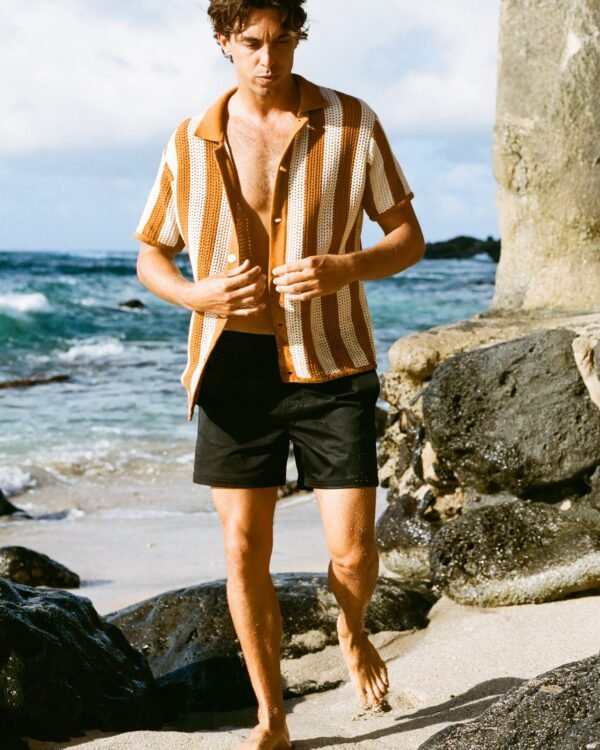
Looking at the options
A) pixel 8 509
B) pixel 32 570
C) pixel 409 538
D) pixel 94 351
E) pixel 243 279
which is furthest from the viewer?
pixel 94 351

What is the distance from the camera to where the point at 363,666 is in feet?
12.8

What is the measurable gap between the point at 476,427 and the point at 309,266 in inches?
90.5

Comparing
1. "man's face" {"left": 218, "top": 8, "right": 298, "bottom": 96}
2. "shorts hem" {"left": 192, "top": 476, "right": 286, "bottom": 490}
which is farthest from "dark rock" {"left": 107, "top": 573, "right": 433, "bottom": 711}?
"man's face" {"left": 218, "top": 8, "right": 298, "bottom": 96}

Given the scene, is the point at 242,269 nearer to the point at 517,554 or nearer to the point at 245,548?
the point at 245,548

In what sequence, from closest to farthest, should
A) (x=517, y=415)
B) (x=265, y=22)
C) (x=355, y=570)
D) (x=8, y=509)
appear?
(x=265, y=22) < (x=355, y=570) < (x=517, y=415) < (x=8, y=509)

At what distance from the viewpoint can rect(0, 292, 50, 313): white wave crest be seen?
2714 centimetres

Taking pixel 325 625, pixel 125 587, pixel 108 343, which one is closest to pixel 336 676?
pixel 325 625

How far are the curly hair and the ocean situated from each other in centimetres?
731

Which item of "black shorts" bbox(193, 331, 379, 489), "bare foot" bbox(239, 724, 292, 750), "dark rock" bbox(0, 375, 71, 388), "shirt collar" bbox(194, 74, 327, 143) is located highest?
"shirt collar" bbox(194, 74, 327, 143)

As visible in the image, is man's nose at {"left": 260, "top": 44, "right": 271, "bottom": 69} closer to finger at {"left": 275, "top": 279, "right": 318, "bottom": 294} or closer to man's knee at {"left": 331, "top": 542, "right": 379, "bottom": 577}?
finger at {"left": 275, "top": 279, "right": 318, "bottom": 294}

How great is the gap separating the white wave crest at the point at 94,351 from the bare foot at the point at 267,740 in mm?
17416

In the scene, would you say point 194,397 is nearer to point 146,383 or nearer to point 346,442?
point 346,442

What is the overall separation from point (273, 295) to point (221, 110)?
0.60 meters

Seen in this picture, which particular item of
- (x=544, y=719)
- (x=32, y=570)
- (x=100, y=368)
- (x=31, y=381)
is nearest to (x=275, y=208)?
(x=544, y=719)
